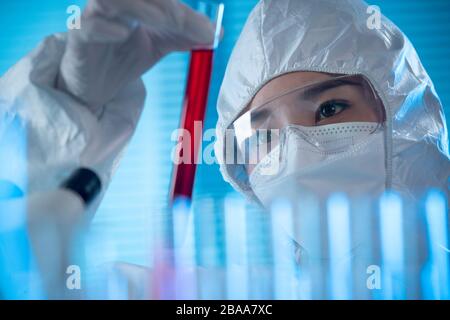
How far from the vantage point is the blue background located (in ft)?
3.36

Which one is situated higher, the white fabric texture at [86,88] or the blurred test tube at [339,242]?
the white fabric texture at [86,88]

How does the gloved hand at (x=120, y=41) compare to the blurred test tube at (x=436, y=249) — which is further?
the blurred test tube at (x=436, y=249)

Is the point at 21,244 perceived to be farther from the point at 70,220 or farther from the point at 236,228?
the point at 236,228

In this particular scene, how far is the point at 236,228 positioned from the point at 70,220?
0.30 meters

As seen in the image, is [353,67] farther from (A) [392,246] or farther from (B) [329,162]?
(A) [392,246]

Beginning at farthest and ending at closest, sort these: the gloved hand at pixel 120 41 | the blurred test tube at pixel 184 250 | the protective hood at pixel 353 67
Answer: the protective hood at pixel 353 67, the blurred test tube at pixel 184 250, the gloved hand at pixel 120 41

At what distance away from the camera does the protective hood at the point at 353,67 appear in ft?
3.64

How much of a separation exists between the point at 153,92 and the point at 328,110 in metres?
0.33

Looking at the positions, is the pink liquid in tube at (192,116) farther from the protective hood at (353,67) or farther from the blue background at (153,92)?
the protective hood at (353,67)

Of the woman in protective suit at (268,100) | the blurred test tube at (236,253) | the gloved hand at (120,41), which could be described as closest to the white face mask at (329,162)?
the woman in protective suit at (268,100)

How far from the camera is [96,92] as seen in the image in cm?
95

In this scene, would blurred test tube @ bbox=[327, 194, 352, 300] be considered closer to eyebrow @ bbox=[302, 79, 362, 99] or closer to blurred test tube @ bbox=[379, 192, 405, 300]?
blurred test tube @ bbox=[379, 192, 405, 300]

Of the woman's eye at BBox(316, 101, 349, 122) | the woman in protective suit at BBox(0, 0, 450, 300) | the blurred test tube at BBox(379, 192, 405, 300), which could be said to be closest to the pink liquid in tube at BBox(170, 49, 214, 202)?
the woman in protective suit at BBox(0, 0, 450, 300)
